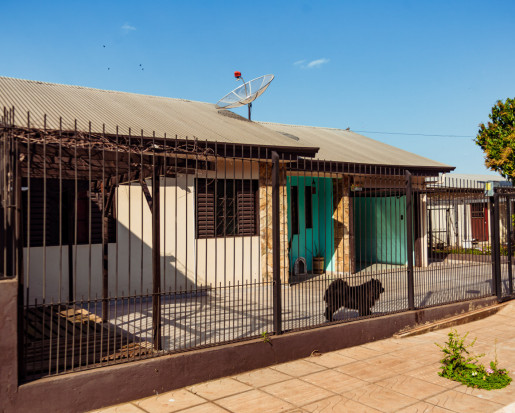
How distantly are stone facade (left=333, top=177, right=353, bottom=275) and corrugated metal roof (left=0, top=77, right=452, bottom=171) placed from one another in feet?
3.21

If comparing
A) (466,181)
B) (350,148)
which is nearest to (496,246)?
(350,148)

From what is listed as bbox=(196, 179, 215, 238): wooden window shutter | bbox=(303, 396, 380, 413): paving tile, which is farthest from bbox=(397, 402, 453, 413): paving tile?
bbox=(196, 179, 215, 238): wooden window shutter

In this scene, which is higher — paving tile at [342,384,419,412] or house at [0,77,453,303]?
house at [0,77,453,303]

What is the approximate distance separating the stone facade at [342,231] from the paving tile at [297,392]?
841 cm

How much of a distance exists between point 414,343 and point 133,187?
6.10 meters

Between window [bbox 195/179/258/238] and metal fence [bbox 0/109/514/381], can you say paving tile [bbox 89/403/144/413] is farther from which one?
window [bbox 195/179/258/238]

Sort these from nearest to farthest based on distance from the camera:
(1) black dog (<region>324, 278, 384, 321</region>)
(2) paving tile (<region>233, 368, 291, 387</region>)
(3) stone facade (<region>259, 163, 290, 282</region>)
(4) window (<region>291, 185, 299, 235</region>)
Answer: (2) paving tile (<region>233, 368, 291, 387</region>) → (1) black dog (<region>324, 278, 384, 321</region>) → (3) stone facade (<region>259, 163, 290, 282</region>) → (4) window (<region>291, 185, 299, 235</region>)

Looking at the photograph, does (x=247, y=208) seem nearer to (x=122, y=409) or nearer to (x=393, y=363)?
(x=393, y=363)

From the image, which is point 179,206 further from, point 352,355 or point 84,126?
point 352,355

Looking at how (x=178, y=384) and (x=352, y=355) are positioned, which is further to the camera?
(x=352, y=355)

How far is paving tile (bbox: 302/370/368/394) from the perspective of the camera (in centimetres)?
521

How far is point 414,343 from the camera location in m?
7.11

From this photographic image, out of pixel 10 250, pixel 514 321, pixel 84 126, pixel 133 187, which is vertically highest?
pixel 84 126

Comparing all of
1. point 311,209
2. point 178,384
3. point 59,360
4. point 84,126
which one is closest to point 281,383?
point 178,384
